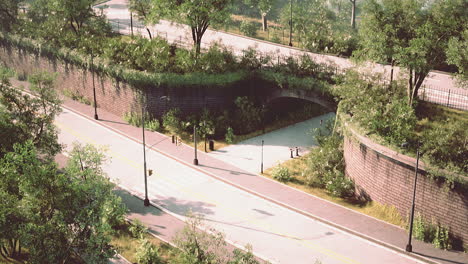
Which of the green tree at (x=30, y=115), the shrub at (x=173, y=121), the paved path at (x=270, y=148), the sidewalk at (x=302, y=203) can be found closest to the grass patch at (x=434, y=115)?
the sidewalk at (x=302, y=203)

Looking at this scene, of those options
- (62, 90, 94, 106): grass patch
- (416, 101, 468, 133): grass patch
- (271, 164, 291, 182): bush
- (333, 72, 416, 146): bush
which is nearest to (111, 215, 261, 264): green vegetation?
(271, 164, 291, 182): bush

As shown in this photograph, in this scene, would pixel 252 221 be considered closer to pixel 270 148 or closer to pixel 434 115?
pixel 270 148

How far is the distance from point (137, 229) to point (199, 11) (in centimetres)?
2055

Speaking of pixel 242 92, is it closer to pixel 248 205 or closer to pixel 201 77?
pixel 201 77

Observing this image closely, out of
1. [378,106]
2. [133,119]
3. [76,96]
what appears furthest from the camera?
[76,96]

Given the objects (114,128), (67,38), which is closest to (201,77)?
(114,128)

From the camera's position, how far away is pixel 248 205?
34750 millimetres

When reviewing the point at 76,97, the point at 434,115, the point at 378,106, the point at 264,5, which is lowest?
the point at 76,97

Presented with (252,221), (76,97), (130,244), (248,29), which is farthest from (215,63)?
(130,244)

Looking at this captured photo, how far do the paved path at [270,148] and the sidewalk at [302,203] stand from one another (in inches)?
40.2

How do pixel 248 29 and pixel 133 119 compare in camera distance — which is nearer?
pixel 133 119

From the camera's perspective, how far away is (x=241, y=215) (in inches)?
1325

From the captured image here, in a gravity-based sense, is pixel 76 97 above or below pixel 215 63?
below

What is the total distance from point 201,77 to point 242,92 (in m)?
4.03
